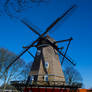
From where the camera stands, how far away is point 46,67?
15.0 metres

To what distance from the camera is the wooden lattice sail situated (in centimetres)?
1430

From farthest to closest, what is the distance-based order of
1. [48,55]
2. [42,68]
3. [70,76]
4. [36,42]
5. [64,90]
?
[70,76], [36,42], [48,55], [42,68], [64,90]

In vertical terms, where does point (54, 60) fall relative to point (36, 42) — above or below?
below

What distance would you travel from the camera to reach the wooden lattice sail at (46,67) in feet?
46.9

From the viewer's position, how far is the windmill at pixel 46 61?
14492 mm

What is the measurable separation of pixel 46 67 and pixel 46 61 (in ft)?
2.94

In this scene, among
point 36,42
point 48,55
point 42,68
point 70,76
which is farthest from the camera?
point 70,76

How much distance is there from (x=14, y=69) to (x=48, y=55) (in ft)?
33.3

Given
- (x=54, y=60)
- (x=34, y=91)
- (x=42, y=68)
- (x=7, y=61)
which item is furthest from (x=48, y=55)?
(x=7, y=61)

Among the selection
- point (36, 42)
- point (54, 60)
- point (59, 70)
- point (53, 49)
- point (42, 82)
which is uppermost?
point (36, 42)

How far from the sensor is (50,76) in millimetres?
14320

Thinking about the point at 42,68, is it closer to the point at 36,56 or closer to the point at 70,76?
the point at 36,56

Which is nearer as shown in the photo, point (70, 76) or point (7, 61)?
point (7, 61)

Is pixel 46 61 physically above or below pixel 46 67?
above
